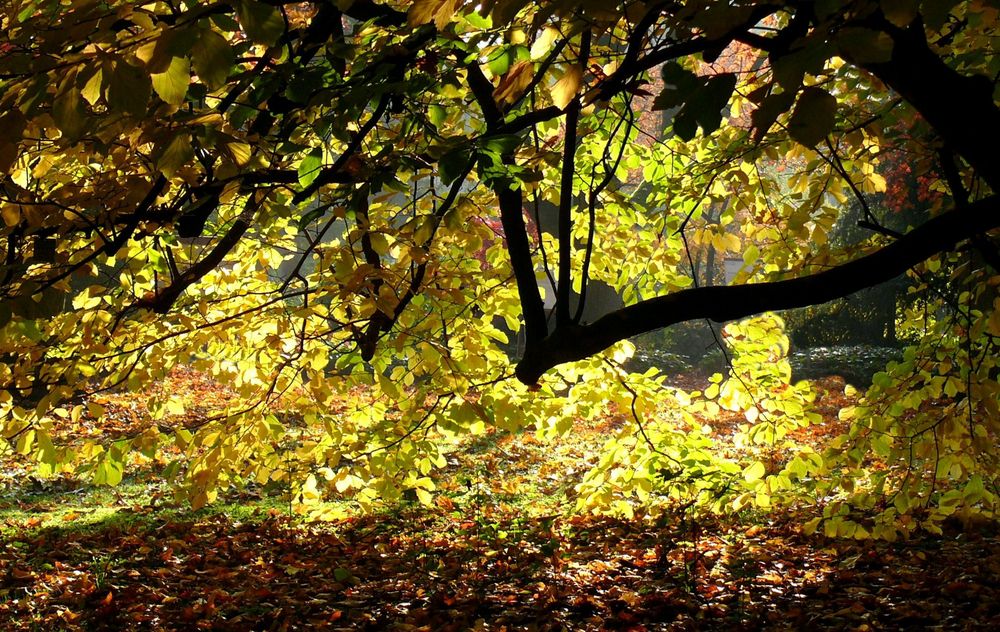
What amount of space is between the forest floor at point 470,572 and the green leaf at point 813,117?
337cm

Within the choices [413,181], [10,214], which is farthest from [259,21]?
[10,214]

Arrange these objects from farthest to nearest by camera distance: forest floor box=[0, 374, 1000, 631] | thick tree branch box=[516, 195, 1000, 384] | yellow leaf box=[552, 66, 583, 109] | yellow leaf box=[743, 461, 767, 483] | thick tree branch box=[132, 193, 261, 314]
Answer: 1. forest floor box=[0, 374, 1000, 631]
2. yellow leaf box=[743, 461, 767, 483]
3. thick tree branch box=[132, 193, 261, 314]
4. thick tree branch box=[516, 195, 1000, 384]
5. yellow leaf box=[552, 66, 583, 109]

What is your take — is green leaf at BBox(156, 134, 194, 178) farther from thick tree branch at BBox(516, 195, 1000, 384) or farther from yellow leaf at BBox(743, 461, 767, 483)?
yellow leaf at BBox(743, 461, 767, 483)

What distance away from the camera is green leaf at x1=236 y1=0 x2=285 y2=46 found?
148 cm

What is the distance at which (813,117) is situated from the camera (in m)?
1.25

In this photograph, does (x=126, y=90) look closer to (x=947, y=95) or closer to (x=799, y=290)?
(x=799, y=290)

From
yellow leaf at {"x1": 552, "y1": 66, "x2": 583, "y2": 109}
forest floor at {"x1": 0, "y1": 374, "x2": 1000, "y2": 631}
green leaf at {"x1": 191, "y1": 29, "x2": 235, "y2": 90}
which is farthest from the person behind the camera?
forest floor at {"x1": 0, "y1": 374, "x2": 1000, "y2": 631}

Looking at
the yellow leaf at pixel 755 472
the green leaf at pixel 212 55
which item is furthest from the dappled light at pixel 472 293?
the yellow leaf at pixel 755 472

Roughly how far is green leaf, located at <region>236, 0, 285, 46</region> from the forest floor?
3446mm

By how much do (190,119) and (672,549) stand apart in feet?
14.8

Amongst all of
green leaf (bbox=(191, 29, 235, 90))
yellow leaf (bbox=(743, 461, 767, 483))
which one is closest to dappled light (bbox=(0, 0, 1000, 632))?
green leaf (bbox=(191, 29, 235, 90))

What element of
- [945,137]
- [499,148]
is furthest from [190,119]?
[945,137]

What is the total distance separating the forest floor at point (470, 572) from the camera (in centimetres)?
424

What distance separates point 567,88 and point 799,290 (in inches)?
44.5
